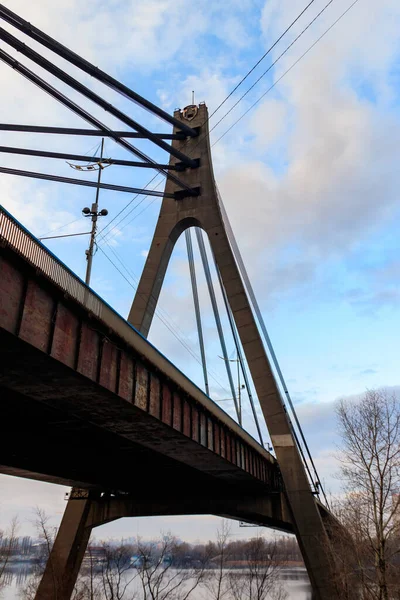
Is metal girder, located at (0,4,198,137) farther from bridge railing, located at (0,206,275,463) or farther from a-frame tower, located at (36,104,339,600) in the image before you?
bridge railing, located at (0,206,275,463)

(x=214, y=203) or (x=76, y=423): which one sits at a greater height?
(x=214, y=203)

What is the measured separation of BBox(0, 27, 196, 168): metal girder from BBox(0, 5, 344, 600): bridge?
2.8 inches

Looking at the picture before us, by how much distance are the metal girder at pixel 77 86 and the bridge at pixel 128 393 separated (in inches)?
2.8

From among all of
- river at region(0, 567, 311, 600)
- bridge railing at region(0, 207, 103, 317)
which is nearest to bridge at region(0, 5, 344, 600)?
bridge railing at region(0, 207, 103, 317)

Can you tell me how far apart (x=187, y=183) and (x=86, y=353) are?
22938 millimetres

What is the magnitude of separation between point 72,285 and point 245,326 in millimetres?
18452

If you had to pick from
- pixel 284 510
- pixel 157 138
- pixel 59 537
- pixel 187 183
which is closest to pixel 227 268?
pixel 187 183

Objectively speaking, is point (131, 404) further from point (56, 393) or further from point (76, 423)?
point (76, 423)

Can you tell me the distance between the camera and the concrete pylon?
1112 inches

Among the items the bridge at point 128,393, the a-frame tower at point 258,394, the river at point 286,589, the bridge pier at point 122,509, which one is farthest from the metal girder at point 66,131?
the river at point 286,589

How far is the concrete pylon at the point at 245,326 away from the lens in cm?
2825

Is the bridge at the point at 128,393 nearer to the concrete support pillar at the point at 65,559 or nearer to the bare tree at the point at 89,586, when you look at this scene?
the concrete support pillar at the point at 65,559

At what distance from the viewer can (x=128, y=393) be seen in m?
15.3

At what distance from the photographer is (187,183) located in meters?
34.1
